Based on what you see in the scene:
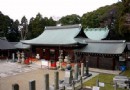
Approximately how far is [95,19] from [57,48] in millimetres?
21620

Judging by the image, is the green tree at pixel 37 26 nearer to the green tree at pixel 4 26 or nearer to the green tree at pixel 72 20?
the green tree at pixel 4 26

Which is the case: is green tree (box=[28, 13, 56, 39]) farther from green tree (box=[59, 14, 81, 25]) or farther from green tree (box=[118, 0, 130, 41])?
green tree (box=[118, 0, 130, 41])

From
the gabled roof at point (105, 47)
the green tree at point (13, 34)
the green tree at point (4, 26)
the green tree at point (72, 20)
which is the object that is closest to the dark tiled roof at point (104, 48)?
the gabled roof at point (105, 47)

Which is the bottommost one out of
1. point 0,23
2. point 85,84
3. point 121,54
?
point 85,84

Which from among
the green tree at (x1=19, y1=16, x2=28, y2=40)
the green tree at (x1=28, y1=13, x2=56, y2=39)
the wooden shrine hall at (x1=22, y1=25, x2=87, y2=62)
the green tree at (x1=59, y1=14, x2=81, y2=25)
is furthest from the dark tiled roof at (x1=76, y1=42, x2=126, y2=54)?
the green tree at (x1=59, y1=14, x2=81, y2=25)

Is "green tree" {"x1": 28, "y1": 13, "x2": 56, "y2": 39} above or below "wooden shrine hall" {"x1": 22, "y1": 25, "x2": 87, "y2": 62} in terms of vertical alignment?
above

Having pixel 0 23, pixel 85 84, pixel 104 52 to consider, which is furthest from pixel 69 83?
pixel 0 23

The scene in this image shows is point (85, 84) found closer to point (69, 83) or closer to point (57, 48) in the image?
point (69, 83)

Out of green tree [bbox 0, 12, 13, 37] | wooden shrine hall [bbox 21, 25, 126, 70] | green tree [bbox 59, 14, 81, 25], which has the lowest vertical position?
wooden shrine hall [bbox 21, 25, 126, 70]

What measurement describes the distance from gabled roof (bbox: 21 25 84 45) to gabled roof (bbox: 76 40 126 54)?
223 cm

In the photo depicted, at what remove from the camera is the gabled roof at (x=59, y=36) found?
26723 millimetres

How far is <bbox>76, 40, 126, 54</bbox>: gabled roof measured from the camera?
21344 mm

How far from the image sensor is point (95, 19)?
46.0 m

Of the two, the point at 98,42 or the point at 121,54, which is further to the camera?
the point at 98,42
